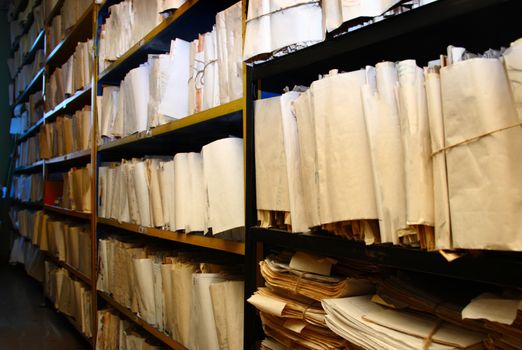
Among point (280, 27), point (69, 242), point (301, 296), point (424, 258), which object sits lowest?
point (69, 242)

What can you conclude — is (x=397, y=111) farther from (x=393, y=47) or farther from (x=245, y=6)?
(x=245, y=6)

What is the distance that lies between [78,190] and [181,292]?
157cm

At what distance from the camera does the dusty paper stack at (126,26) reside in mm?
1599

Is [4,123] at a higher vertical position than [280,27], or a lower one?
higher

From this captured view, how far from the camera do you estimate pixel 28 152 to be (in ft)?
13.8

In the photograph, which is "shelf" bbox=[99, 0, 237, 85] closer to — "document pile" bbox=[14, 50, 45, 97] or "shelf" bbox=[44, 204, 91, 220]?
"shelf" bbox=[44, 204, 91, 220]

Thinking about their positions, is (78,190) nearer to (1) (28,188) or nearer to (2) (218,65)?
(2) (218,65)

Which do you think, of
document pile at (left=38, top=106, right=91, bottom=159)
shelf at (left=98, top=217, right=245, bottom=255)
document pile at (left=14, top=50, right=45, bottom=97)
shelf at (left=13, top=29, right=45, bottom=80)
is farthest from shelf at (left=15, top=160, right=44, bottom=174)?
shelf at (left=98, top=217, right=245, bottom=255)

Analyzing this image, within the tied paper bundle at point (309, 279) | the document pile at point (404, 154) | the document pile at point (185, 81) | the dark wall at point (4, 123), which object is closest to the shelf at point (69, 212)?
the document pile at point (185, 81)

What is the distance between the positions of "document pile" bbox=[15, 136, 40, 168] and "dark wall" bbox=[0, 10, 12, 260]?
631 millimetres

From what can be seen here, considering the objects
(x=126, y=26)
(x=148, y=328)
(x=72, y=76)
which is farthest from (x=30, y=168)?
(x=148, y=328)

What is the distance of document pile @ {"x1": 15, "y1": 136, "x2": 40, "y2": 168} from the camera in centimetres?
392

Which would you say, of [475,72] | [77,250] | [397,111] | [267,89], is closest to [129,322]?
[77,250]

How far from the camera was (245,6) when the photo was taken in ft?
3.32
